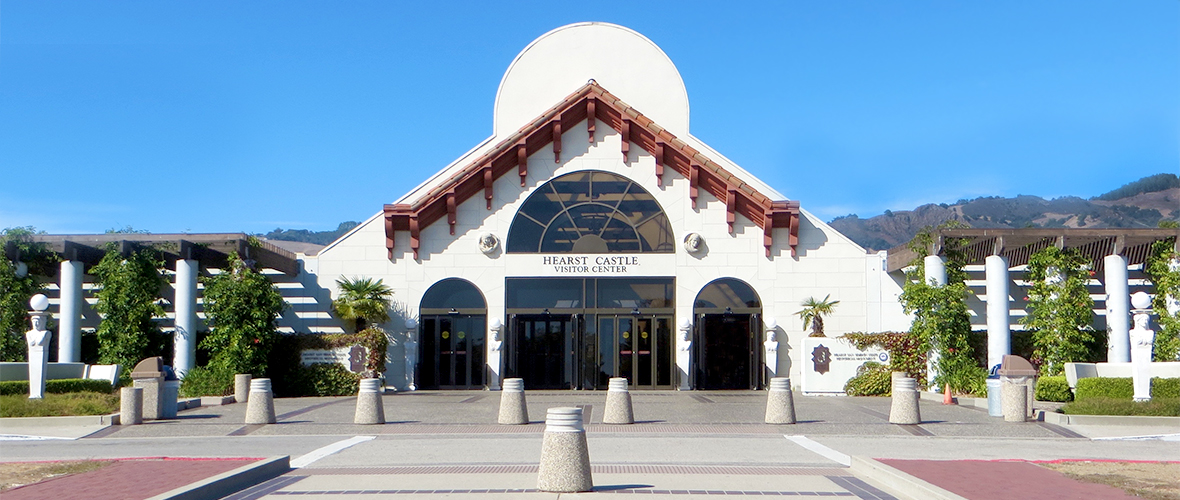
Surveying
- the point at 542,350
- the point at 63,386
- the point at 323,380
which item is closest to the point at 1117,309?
the point at 542,350

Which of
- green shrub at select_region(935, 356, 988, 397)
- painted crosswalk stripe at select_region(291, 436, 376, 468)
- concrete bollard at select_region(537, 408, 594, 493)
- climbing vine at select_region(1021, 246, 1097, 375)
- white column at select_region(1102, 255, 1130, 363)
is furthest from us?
green shrub at select_region(935, 356, 988, 397)

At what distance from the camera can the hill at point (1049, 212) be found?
535 ft

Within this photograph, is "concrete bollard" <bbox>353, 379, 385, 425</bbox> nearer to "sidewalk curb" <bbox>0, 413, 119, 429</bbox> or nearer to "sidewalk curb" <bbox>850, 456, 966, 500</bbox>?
"sidewalk curb" <bbox>0, 413, 119, 429</bbox>

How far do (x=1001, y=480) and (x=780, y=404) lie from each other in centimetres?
764

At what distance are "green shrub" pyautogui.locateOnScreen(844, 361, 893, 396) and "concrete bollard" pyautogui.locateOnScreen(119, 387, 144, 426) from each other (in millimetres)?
18014

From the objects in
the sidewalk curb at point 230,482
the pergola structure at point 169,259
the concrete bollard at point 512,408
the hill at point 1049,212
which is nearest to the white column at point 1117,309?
the concrete bollard at point 512,408

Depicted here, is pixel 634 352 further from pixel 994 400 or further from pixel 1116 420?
pixel 1116 420

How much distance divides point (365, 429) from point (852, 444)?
8.26 metres

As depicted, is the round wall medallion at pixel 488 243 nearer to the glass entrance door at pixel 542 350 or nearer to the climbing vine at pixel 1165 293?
the glass entrance door at pixel 542 350

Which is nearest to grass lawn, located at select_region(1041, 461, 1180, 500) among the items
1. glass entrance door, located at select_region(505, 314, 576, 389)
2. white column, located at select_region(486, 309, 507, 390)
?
glass entrance door, located at select_region(505, 314, 576, 389)

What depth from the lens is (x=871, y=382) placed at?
91.4ft

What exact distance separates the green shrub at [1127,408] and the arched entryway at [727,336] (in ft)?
38.3

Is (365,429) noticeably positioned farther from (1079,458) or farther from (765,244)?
(765,244)

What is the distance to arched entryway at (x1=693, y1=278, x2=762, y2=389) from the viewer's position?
30.0 m
